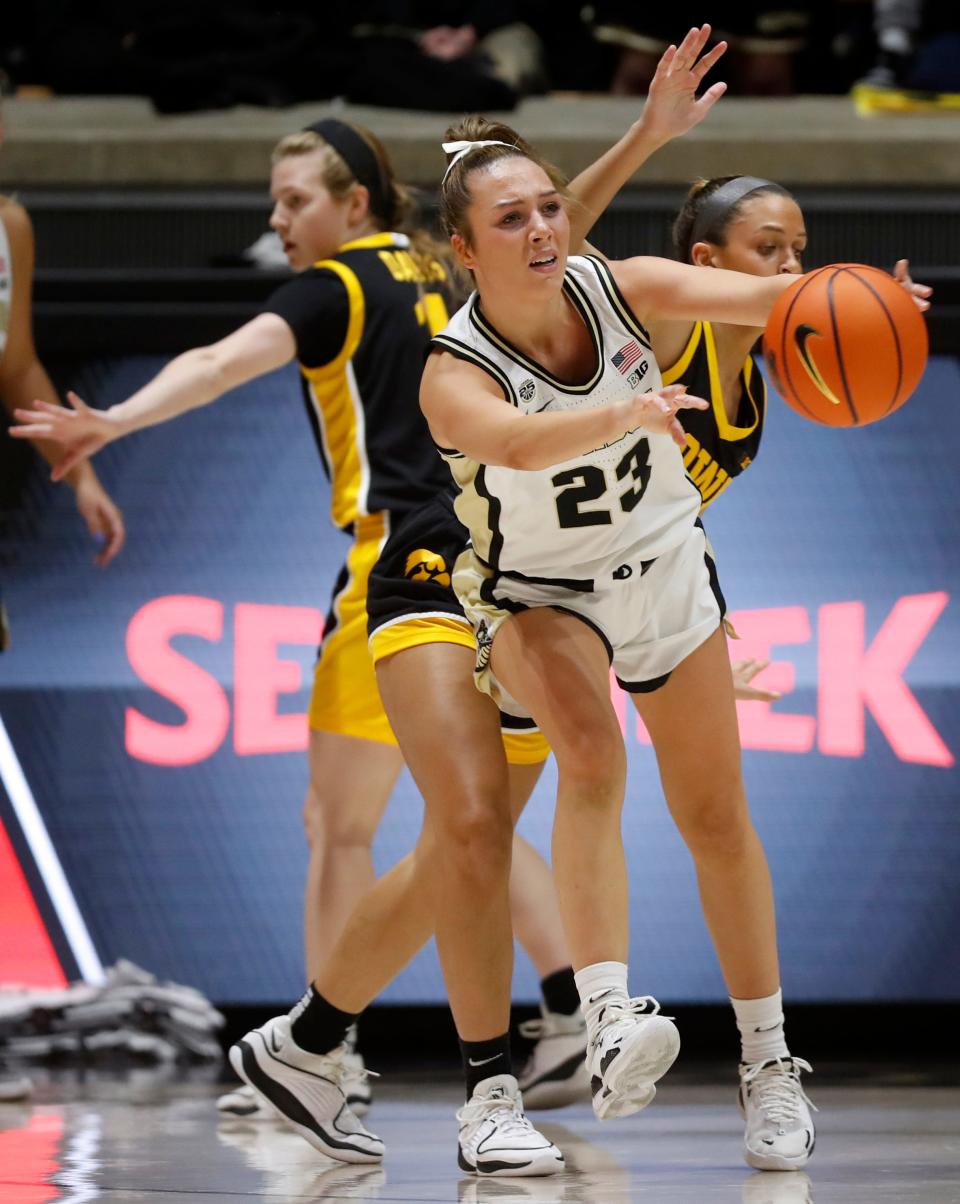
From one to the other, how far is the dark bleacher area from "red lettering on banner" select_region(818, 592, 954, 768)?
26.4 inches

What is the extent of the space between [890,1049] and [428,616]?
2345 mm

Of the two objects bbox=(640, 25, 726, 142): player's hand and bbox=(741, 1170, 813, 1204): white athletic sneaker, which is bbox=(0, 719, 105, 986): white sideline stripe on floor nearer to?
bbox=(741, 1170, 813, 1204): white athletic sneaker

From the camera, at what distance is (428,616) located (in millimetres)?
3357

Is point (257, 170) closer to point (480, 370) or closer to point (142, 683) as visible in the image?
point (142, 683)

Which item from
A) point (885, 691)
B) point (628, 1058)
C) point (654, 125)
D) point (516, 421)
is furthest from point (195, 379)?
point (885, 691)

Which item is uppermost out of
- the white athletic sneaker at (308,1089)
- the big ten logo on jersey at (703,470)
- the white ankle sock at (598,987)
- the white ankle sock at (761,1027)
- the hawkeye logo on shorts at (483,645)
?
the big ten logo on jersey at (703,470)

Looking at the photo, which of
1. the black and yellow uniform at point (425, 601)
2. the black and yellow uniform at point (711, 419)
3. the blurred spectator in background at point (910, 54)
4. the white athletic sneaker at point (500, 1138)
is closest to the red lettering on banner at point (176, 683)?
the black and yellow uniform at point (425, 601)

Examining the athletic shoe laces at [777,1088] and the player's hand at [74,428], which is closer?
the athletic shoe laces at [777,1088]

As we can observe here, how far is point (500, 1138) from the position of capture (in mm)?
3059

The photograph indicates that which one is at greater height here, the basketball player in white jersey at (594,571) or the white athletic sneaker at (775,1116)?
the basketball player in white jersey at (594,571)

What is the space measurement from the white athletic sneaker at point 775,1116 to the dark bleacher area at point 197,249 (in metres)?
2.18

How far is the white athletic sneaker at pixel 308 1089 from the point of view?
133 inches

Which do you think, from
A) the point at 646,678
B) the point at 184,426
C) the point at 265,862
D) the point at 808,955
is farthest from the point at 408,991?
the point at 646,678

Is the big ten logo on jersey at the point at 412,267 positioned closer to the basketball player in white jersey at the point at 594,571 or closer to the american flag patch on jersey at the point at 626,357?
the basketball player in white jersey at the point at 594,571
